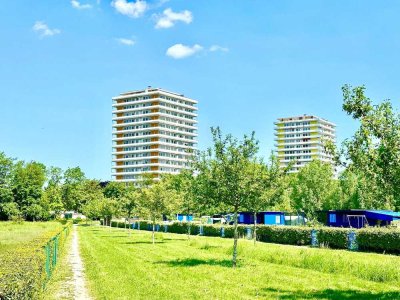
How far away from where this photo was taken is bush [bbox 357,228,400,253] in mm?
34500

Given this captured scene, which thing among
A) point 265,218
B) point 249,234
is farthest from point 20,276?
point 265,218

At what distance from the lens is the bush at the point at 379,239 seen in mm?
34500

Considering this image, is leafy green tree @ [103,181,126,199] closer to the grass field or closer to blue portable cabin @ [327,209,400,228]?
the grass field

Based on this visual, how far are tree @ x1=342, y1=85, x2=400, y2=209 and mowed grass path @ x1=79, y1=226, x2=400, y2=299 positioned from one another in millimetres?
4033

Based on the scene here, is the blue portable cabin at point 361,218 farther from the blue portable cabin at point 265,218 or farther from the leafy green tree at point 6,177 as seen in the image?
the leafy green tree at point 6,177

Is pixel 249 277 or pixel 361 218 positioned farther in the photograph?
pixel 361 218

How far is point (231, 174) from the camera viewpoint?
25469 mm

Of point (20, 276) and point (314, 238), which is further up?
point (20, 276)

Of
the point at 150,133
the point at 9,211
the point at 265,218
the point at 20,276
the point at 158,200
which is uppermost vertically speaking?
the point at 150,133

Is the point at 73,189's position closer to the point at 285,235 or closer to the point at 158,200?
the point at 158,200

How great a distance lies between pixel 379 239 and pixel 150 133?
147m

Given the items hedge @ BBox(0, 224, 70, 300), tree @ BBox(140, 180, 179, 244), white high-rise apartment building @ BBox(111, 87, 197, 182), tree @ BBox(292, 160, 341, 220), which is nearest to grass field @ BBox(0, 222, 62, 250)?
tree @ BBox(140, 180, 179, 244)

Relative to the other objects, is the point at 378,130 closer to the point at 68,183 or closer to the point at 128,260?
the point at 128,260

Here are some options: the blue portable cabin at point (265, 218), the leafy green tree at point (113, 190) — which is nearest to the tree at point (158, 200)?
the blue portable cabin at point (265, 218)
